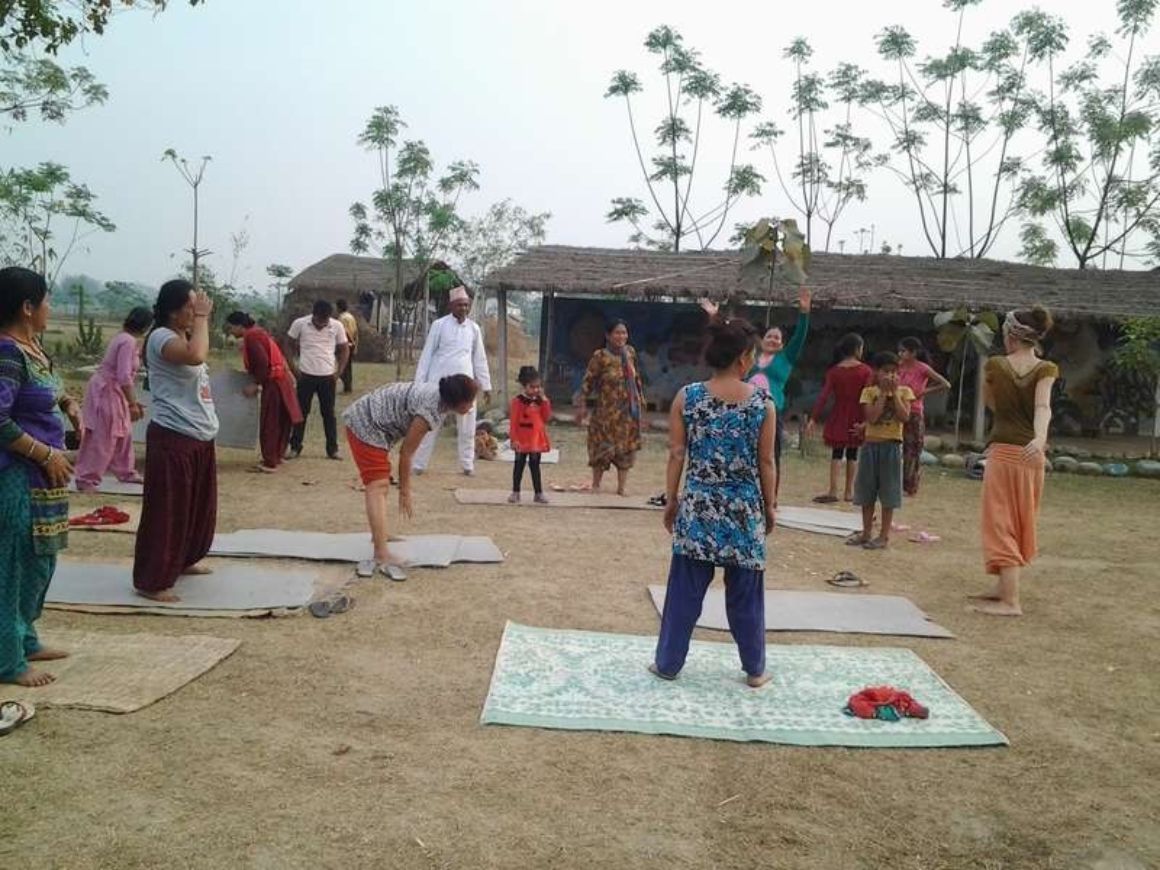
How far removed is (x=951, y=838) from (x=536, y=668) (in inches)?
71.4

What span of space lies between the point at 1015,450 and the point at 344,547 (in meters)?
4.10

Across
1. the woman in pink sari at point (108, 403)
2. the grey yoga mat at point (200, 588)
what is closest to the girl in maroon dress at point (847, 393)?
the grey yoga mat at point (200, 588)

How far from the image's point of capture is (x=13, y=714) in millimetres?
3162

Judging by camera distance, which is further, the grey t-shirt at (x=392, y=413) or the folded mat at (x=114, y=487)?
the folded mat at (x=114, y=487)

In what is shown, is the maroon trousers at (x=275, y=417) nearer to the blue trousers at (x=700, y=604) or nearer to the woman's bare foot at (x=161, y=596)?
the woman's bare foot at (x=161, y=596)

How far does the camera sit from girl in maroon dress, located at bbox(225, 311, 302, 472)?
8.80 meters

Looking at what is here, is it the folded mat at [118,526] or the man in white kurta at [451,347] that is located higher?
the man in white kurta at [451,347]

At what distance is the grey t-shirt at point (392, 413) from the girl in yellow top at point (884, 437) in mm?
3184

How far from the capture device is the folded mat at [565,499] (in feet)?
26.2

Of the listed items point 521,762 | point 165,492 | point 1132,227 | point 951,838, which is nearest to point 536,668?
point 521,762

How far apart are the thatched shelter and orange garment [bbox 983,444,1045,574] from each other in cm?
939

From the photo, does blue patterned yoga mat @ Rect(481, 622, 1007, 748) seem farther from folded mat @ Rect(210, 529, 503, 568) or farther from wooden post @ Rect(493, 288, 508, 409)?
wooden post @ Rect(493, 288, 508, 409)

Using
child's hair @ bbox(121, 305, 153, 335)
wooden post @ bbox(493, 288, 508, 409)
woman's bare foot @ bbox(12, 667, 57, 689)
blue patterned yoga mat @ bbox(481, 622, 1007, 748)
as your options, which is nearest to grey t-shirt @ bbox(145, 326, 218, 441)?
woman's bare foot @ bbox(12, 667, 57, 689)

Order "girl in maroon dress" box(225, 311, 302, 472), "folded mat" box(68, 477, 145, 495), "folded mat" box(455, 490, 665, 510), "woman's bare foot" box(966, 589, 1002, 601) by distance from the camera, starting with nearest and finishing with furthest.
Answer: "woman's bare foot" box(966, 589, 1002, 601) → "folded mat" box(68, 477, 145, 495) → "folded mat" box(455, 490, 665, 510) → "girl in maroon dress" box(225, 311, 302, 472)
